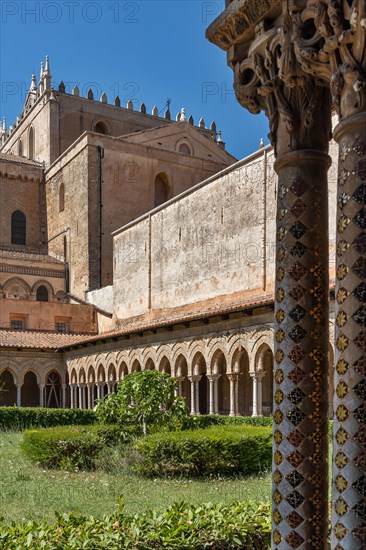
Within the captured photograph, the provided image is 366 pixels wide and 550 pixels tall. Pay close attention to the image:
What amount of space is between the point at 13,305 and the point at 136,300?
5957 millimetres

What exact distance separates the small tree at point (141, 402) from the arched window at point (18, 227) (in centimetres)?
2740

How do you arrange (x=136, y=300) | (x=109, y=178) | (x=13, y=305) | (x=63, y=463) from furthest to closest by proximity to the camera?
(x=109, y=178), (x=13, y=305), (x=136, y=300), (x=63, y=463)

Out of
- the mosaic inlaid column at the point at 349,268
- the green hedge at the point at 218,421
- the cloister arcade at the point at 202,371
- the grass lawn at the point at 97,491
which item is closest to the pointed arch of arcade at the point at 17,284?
the cloister arcade at the point at 202,371

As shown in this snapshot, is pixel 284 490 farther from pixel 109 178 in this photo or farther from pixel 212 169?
pixel 212 169

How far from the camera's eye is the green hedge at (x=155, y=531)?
4.15 meters

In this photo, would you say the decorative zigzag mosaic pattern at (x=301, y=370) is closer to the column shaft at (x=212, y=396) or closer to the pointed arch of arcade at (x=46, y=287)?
the column shaft at (x=212, y=396)

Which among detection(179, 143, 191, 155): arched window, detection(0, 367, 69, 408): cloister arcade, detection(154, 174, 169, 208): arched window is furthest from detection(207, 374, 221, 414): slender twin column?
detection(179, 143, 191, 155): arched window

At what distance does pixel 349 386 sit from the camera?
250 cm

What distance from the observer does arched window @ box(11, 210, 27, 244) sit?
3778 cm

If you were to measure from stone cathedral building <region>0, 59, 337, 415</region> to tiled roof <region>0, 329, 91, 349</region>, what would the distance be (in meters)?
0.07

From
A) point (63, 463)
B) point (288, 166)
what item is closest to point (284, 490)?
point (288, 166)

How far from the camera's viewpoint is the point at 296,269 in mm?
3016

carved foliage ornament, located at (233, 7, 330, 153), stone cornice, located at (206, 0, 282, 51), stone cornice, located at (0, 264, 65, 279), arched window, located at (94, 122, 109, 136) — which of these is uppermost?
arched window, located at (94, 122, 109, 136)

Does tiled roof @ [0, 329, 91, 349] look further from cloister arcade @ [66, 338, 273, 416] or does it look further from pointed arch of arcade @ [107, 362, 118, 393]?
pointed arch of arcade @ [107, 362, 118, 393]
